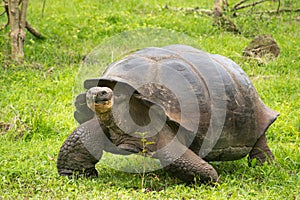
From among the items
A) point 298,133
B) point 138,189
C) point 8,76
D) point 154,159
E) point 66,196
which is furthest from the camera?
point 8,76

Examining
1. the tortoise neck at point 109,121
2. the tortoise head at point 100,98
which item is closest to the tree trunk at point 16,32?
the tortoise neck at point 109,121

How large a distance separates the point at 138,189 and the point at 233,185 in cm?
65

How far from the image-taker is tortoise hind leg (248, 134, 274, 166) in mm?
4477

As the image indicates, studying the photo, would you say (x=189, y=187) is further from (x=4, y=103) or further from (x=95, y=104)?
(x=4, y=103)

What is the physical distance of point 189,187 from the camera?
3.87 meters

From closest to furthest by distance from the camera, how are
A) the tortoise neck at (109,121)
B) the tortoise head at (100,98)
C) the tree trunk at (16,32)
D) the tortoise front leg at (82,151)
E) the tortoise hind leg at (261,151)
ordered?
1. the tortoise head at (100,98)
2. the tortoise neck at (109,121)
3. the tortoise front leg at (82,151)
4. the tortoise hind leg at (261,151)
5. the tree trunk at (16,32)

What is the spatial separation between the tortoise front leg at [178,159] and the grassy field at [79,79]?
10cm

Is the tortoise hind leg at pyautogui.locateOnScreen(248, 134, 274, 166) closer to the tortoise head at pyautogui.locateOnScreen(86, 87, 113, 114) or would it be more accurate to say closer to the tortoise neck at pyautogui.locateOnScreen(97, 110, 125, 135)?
the tortoise neck at pyautogui.locateOnScreen(97, 110, 125, 135)

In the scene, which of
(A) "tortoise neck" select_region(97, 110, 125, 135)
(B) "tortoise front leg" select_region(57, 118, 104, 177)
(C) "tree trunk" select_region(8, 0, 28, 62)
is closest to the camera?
(A) "tortoise neck" select_region(97, 110, 125, 135)

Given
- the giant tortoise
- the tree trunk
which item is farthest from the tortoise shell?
the tree trunk

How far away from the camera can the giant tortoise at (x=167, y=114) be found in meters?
3.76

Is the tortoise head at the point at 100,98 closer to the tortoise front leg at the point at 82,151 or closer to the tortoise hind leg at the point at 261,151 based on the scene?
the tortoise front leg at the point at 82,151

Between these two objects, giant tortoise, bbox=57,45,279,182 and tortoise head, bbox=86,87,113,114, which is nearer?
tortoise head, bbox=86,87,113,114

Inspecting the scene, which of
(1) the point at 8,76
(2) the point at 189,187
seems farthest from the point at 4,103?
(2) the point at 189,187
